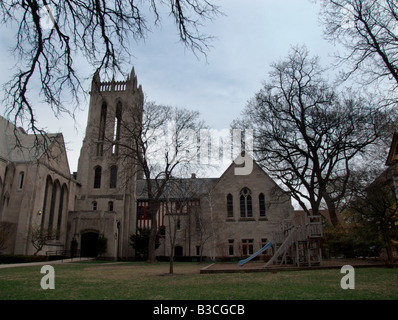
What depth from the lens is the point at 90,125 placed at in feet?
161

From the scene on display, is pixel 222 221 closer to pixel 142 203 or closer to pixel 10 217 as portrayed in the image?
pixel 142 203

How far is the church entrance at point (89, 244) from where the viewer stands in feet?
136

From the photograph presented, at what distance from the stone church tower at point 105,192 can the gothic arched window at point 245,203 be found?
14.6m

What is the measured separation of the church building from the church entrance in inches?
5.0

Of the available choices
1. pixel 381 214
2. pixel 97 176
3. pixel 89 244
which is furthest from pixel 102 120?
pixel 381 214

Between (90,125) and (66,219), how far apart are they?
49.2 feet

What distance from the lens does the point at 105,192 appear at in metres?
47.3

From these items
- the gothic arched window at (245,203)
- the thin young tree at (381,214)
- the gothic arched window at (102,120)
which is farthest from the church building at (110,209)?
the thin young tree at (381,214)

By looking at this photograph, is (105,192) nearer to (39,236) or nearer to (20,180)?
(20,180)

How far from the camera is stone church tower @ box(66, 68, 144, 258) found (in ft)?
136

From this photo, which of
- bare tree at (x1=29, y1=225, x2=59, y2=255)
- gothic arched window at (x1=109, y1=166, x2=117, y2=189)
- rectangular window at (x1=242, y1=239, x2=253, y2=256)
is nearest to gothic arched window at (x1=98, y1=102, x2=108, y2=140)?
gothic arched window at (x1=109, y1=166, x2=117, y2=189)

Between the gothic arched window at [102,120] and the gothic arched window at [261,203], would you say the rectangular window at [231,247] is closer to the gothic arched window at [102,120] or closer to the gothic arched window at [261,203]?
the gothic arched window at [261,203]

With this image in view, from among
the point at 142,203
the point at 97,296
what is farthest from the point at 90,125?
the point at 97,296
